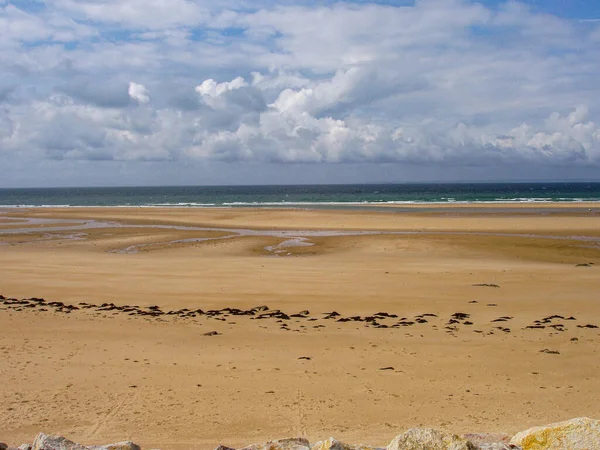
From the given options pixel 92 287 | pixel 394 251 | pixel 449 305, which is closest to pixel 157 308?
pixel 92 287

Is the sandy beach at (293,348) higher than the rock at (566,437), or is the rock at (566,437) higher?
the rock at (566,437)

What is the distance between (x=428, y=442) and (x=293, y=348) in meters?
5.22

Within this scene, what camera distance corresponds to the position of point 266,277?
52.3 feet

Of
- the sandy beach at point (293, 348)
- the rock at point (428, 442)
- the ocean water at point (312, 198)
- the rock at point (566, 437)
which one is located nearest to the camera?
the rock at point (428, 442)

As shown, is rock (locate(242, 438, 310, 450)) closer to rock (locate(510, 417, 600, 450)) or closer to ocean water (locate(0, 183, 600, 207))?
rock (locate(510, 417, 600, 450))

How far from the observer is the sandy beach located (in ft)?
20.1

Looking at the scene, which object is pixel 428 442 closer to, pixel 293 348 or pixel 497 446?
pixel 497 446

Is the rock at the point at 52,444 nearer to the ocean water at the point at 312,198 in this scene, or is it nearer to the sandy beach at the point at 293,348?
the sandy beach at the point at 293,348

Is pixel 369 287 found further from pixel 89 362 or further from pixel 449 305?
pixel 89 362

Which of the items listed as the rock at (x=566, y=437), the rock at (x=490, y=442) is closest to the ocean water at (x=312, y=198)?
the rock at (x=490, y=442)

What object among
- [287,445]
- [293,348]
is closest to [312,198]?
[293,348]

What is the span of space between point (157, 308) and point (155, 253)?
1163cm

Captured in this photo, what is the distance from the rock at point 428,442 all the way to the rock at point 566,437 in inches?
24.8

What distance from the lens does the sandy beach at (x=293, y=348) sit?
6.12m
